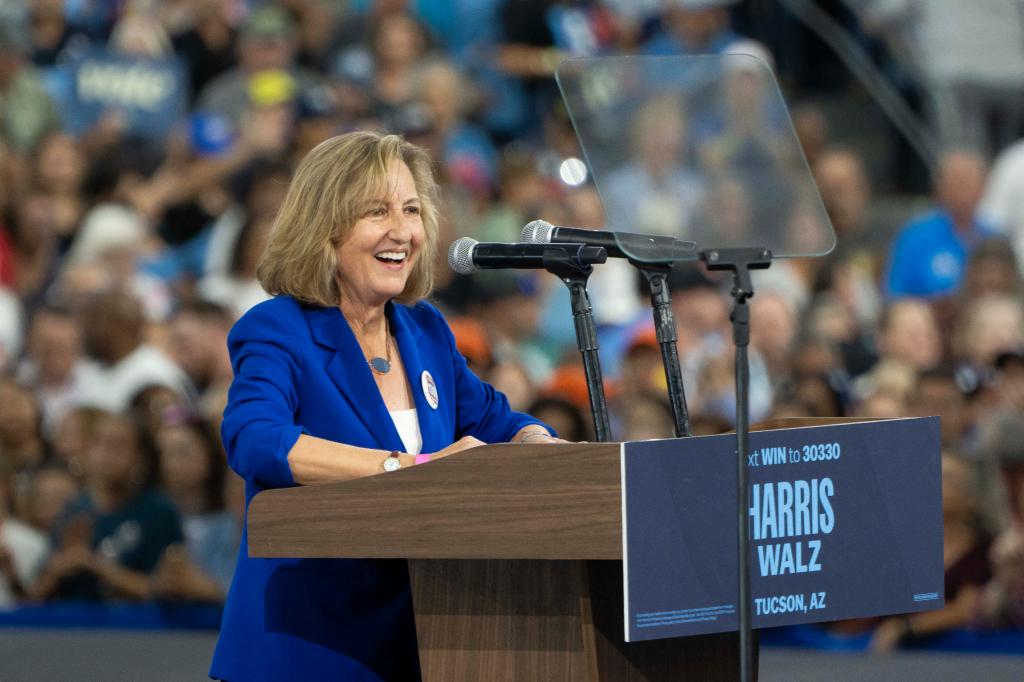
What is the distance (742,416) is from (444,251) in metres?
4.66

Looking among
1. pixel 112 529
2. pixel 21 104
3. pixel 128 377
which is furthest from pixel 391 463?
pixel 21 104

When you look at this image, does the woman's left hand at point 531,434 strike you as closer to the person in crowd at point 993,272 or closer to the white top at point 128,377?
the person in crowd at point 993,272

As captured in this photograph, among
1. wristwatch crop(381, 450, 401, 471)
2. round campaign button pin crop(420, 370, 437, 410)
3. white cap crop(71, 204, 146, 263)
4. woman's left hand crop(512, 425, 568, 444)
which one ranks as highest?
white cap crop(71, 204, 146, 263)

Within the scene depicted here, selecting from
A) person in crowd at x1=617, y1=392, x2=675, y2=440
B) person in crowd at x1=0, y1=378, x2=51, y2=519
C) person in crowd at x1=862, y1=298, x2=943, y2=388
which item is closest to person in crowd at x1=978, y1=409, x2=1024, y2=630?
person in crowd at x1=862, y1=298, x2=943, y2=388

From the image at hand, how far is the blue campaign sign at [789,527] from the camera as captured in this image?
6.92 feet

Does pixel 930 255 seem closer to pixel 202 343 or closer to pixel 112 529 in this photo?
pixel 202 343

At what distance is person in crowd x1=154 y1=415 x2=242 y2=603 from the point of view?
19.2ft

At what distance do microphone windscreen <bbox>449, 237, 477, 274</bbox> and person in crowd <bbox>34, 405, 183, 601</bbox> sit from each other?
3586 millimetres

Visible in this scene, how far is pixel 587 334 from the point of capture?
96.0 inches

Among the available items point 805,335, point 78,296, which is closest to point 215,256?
point 78,296

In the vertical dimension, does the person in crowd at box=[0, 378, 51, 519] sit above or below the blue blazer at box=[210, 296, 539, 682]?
above

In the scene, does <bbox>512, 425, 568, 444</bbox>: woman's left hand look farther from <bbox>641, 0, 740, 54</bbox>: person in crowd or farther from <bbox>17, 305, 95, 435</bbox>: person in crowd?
<bbox>641, 0, 740, 54</bbox>: person in crowd

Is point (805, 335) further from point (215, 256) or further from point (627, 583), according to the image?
point (627, 583)

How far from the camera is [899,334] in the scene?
5.83m
